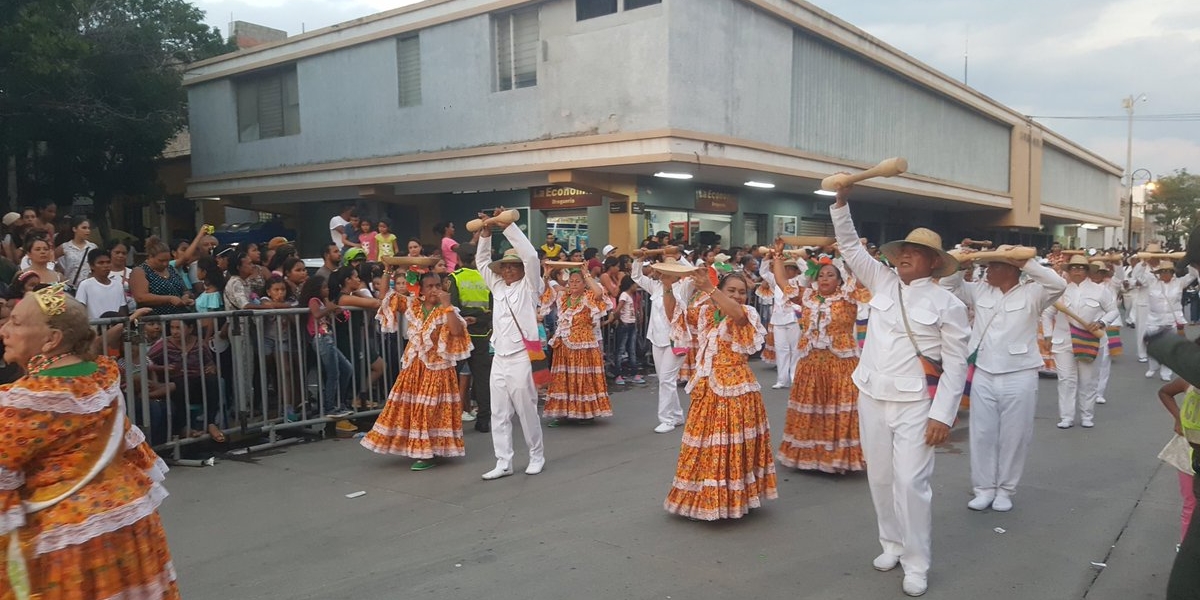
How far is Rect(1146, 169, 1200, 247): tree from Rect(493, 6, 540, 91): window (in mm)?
50146

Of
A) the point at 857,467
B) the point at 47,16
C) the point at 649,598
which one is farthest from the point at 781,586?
the point at 47,16

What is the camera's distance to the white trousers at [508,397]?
6719 millimetres

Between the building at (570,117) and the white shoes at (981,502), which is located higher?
the building at (570,117)

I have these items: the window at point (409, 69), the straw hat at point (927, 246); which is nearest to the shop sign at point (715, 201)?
the window at point (409, 69)

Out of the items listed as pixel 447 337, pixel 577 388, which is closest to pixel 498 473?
pixel 447 337

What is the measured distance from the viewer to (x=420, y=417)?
705cm

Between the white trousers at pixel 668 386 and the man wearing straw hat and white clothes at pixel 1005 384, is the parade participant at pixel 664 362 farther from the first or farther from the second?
the man wearing straw hat and white clothes at pixel 1005 384

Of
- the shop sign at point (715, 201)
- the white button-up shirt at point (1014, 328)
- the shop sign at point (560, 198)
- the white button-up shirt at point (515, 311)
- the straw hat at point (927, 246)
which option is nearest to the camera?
the straw hat at point (927, 246)

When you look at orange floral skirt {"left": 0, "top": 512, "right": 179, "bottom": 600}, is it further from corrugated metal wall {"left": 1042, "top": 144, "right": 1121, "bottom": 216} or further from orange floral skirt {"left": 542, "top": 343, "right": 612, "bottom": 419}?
corrugated metal wall {"left": 1042, "top": 144, "right": 1121, "bottom": 216}

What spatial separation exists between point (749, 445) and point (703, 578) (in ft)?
3.85

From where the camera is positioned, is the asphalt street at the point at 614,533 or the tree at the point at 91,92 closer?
the asphalt street at the point at 614,533

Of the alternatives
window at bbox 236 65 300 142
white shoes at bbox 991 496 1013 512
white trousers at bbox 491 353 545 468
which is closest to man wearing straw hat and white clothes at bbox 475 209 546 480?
white trousers at bbox 491 353 545 468

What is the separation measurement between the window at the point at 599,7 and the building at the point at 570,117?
37 millimetres

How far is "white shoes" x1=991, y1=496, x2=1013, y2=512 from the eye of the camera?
19.0ft
